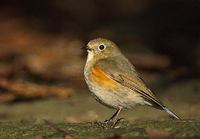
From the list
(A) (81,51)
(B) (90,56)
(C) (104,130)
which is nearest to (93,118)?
(B) (90,56)

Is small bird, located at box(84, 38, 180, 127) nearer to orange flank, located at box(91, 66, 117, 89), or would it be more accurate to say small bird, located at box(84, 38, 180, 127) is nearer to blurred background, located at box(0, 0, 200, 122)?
orange flank, located at box(91, 66, 117, 89)

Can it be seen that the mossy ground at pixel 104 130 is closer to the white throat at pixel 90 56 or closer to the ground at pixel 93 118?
the ground at pixel 93 118

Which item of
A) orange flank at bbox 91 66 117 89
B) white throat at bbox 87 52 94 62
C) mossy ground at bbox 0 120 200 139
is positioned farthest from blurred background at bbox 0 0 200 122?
mossy ground at bbox 0 120 200 139

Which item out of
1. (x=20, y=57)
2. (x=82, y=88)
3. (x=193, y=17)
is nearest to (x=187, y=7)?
(x=193, y=17)

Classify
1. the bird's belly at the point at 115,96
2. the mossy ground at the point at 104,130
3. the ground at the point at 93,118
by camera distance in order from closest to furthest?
the mossy ground at the point at 104,130
the ground at the point at 93,118
the bird's belly at the point at 115,96

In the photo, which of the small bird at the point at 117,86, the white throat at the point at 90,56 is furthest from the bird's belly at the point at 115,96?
the white throat at the point at 90,56

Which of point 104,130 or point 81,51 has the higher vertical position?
point 81,51

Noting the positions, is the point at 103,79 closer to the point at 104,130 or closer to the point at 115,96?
the point at 115,96

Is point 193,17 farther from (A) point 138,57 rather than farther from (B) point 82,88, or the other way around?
(B) point 82,88
